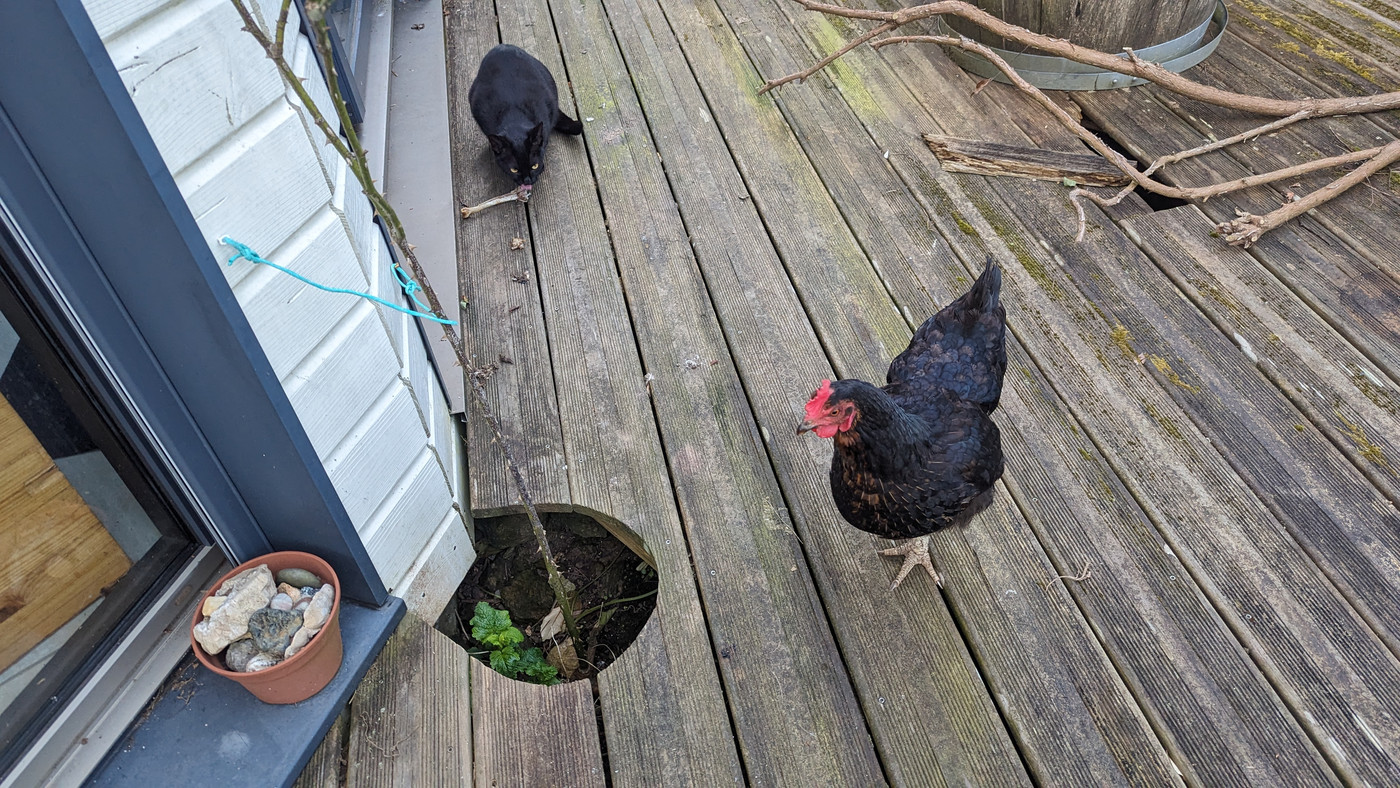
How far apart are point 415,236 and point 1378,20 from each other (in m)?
4.49

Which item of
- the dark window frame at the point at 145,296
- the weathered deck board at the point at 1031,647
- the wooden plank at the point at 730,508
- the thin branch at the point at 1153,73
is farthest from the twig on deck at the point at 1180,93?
the dark window frame at the point at 145,296

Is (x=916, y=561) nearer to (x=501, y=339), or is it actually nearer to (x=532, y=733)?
(x=532, y=733)

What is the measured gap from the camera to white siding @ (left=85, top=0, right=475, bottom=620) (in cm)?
114

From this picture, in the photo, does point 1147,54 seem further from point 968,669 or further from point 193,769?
point 193,769

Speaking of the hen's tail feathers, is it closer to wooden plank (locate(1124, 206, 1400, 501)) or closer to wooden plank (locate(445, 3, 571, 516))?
wooden plank (locate(1124, 206, 1400, 501))

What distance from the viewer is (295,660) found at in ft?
4.99

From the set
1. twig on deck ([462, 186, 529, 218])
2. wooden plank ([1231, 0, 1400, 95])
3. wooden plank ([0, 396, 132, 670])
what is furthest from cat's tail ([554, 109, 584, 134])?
wooden plank ([1231, 0, 1400, 95])

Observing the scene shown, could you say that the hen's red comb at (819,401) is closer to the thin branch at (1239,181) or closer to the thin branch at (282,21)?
the thin branch at (282,21)

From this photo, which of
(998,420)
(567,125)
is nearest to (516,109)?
(567,125)

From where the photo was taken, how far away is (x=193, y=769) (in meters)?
1.52

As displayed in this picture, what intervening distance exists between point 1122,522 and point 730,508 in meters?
1.03

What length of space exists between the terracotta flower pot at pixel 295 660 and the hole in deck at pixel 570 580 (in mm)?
422

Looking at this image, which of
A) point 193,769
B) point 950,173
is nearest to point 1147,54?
point 950,173

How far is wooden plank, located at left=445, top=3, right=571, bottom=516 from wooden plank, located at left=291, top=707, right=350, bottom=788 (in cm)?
65
